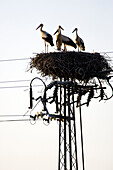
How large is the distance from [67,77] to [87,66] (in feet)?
1.96

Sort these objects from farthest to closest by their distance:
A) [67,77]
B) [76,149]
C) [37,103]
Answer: [67,77] → [76,149] → [37,103]

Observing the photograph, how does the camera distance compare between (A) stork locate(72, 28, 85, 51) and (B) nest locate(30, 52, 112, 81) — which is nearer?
(B) nest locate(30, 52, 112, 81)

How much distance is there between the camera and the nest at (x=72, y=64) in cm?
1214

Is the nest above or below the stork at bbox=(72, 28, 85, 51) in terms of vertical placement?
below

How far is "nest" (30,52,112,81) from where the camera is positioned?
1214 cm

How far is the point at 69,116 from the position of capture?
11.7 m

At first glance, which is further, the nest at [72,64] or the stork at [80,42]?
the stork at [80,42]

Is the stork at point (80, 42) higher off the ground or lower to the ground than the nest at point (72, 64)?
higher

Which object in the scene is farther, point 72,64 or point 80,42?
point 80,42

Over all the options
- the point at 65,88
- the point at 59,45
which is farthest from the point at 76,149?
the point at 59,45

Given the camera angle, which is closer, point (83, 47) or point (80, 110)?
point (80, 110)

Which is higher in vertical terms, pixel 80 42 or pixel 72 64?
pixel 80 42

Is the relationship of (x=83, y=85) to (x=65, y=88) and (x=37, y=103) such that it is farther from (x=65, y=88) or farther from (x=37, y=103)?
(x=37, y=103)

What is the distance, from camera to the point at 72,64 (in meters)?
12.3
